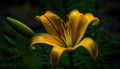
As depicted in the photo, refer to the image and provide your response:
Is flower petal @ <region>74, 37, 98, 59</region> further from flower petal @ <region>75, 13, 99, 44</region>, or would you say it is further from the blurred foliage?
the blurred foliage

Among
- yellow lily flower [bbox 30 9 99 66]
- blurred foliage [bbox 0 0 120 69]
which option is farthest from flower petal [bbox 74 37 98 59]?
blurred foliage [bbox 0 0 120 69]

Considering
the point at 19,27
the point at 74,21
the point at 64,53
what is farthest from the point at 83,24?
the point at 64,53

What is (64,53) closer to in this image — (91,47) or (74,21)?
(74,21)

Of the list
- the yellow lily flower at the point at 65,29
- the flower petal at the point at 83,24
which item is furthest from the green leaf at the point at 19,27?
the flower petal at the point at 83,24

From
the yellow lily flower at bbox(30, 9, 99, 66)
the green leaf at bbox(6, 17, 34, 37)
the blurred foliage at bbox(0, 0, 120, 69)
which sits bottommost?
the blurred foliage at bbox(0, 0, 120, 69)

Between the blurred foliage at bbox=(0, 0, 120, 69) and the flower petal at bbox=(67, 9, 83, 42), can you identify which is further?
the blurred foliage at bbox=(0, 0, 120, 69)

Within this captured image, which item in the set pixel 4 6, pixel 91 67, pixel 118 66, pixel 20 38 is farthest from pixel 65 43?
pixel 4 6

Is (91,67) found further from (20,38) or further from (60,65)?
(20,38)
